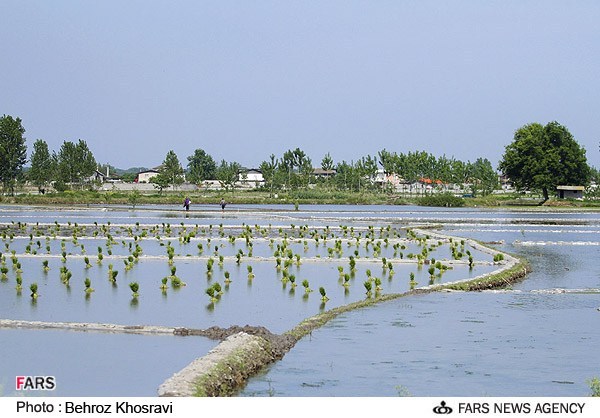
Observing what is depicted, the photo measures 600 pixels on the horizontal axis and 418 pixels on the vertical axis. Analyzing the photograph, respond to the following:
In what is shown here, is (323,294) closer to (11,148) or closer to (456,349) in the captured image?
(456,349)

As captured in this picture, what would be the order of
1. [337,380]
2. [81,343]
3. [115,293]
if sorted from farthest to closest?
[115,293], [81,343], [337,380]

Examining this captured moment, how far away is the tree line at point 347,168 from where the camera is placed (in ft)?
229

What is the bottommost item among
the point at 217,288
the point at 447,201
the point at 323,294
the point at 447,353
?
the point at 447,353

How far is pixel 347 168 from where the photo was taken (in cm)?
10069

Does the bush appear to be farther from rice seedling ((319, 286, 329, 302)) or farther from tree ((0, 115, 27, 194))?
rice seedling ((319, 286, 329, 302))

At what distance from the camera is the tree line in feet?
229

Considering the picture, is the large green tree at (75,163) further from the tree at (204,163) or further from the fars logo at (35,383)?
the fars logo at (35,383)

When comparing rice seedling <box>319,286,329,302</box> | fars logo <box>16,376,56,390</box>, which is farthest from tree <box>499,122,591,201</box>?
fars logo <box>16,376,56,390</box>

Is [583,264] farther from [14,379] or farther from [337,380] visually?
[14,379]

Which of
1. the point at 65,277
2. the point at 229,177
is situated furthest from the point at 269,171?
the point at 65,277

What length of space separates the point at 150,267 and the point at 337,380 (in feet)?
37.0

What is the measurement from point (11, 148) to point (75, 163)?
10954 mm

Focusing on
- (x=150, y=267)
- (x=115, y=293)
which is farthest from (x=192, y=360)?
(x=150, y=267)

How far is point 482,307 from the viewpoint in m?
15.0
